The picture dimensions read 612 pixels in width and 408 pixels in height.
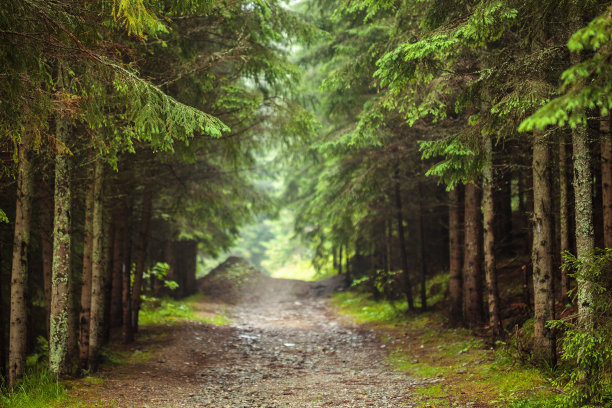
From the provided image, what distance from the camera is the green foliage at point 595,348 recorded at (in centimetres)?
484

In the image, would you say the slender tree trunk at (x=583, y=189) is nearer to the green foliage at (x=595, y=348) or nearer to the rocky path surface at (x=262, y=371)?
the green foliage at (x=595, y=348)

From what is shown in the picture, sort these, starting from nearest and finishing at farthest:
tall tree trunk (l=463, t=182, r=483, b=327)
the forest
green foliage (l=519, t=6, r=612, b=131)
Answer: green foliage (l=519, t=6, r=612, b=131)
the forest
tall tree trunk (l=463, t=182, r=483, b=327)

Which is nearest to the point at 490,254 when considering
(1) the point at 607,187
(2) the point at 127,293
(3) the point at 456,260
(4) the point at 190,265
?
(1) the point at 607,187

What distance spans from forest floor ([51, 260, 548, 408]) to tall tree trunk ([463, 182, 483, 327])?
146 cm

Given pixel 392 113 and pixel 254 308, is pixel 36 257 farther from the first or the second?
pixel 254 308

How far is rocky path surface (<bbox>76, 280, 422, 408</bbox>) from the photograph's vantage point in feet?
23.9

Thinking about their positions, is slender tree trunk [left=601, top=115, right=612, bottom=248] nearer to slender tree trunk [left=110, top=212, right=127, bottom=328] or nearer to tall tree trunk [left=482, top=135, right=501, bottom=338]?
tall tree trunk [left=482, top=135, right=501, bottom=338]

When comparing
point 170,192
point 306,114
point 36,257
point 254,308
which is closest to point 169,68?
point 306,114

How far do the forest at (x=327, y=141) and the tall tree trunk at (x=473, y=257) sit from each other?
6 centimetres

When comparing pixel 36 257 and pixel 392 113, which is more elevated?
pixel 392 113

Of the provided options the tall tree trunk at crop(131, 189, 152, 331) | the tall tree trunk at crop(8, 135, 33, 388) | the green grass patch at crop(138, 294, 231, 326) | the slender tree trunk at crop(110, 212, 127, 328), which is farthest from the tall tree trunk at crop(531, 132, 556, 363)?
the green grass patch at crop(138, 294, 231, 326)

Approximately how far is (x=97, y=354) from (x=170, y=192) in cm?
563

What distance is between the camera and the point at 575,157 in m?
6.02

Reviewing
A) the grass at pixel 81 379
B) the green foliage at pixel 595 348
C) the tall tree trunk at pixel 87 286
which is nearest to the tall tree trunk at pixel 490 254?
the green foliage at pixel 595 348
